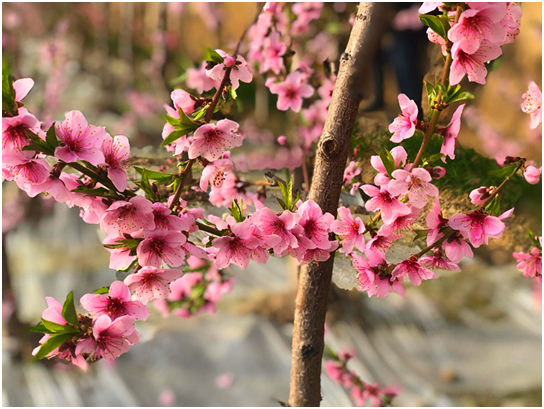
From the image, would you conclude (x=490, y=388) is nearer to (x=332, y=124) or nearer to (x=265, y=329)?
(x=265, y=329)

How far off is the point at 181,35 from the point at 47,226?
206cm

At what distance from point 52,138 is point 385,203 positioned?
343 millimetres

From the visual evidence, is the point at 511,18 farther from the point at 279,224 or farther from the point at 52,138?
the point at 52,138

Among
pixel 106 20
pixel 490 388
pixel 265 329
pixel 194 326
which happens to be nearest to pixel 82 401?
pixel 194 326

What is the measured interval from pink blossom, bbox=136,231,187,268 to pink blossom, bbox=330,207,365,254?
0.18m

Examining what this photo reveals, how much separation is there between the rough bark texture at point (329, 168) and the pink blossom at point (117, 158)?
25 cm

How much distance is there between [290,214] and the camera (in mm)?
406

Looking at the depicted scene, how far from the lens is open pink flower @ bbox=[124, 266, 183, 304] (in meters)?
0.41

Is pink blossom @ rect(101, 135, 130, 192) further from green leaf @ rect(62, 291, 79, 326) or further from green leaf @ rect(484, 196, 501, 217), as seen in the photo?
green leaf @ rect(484, 196, 501, 217)

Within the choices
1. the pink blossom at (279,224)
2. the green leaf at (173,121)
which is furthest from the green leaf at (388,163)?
the green leaf at (173,121)

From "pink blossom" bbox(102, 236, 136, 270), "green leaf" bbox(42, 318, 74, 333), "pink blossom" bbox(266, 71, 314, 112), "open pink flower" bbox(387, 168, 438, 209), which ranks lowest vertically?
"green leaf" bbox(42, 318, 74, 333)

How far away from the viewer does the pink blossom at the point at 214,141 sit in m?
0.39

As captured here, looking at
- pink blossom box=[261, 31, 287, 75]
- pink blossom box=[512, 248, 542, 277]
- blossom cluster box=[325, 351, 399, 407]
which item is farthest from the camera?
blossom cluster box=[325, 351, 399, 407]

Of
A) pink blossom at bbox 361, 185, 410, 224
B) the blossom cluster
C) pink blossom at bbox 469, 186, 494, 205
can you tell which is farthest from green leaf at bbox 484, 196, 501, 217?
the blossom cluster
